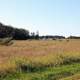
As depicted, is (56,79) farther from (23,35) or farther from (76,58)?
(23,35)

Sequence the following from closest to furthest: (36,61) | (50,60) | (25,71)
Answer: (25,71)
(36,61)
(50,60)

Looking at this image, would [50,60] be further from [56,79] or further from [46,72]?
[56,79]

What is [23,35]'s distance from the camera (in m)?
95.8

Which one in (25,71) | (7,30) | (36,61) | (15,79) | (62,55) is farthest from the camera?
(7,30)

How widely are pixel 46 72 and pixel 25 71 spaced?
130cm

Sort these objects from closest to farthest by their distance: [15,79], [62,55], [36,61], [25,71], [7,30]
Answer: [15,79] → [25,71] → [36,61] → [62,55] → [7,30]

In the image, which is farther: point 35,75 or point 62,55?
point 62,55

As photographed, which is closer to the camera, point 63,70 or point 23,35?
point 63,70

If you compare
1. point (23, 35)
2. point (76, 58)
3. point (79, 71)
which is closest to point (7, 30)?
point (23, 35)

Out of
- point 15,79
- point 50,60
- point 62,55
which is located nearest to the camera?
point 15,79

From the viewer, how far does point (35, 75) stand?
18203 millimetres

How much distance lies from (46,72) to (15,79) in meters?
2.79

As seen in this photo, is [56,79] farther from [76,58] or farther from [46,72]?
[76,58]

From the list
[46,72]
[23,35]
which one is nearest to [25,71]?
[46,72]
